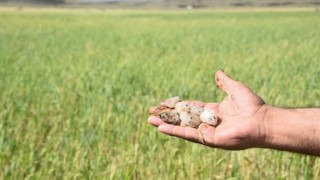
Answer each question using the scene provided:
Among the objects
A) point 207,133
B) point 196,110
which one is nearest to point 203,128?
point 207,133

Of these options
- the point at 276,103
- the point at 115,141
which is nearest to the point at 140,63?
the point at 276,103

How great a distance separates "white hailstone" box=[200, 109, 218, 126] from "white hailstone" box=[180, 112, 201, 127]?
6cm

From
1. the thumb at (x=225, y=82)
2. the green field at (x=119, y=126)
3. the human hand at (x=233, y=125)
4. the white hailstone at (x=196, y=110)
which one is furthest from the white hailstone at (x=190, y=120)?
the green field at (x=119, y=126)

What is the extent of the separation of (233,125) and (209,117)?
31cm

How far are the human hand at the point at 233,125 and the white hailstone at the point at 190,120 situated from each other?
0.16 meters

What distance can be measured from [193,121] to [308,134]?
78 centimetres

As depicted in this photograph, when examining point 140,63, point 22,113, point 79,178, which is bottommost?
point 79,178

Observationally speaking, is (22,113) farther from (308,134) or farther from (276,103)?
(308,134)

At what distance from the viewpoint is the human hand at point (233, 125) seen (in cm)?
244

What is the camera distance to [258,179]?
3537mm

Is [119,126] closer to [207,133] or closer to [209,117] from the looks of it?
[209,117]

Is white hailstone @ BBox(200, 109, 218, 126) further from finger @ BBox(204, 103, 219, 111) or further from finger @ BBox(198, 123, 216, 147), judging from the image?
finger @ BBox(204, 103, 219, 111)

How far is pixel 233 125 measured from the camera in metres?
2.50

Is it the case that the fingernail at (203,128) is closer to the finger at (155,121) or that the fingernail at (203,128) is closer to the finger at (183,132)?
the finger at (183,132)
